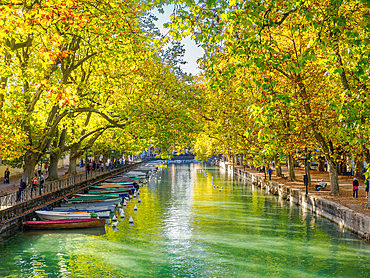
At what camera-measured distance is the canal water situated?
1599 cm

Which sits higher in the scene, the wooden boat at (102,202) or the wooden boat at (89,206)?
the wooden boat at (102,202)

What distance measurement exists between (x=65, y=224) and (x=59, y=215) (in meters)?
1.08

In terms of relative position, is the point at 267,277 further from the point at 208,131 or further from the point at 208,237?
the point at 208,131

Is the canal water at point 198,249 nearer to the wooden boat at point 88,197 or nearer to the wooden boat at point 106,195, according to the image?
the wooden boat at point 88,197

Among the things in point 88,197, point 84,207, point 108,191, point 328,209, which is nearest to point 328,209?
point 328,209

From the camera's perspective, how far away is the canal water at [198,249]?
630 inches

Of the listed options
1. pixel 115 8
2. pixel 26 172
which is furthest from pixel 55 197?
pixel 115 8

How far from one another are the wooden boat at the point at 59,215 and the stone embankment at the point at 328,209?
54.5 feet

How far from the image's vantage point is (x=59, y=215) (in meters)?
24.7

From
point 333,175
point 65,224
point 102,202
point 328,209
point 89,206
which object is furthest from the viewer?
point 102,202

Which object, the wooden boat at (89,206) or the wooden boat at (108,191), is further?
the wooden boat at (108,191)

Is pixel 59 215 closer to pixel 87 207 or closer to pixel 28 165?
pixel 87 207

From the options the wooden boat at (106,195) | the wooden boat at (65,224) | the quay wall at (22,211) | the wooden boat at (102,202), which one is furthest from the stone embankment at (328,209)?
the quay wall at (22,211)

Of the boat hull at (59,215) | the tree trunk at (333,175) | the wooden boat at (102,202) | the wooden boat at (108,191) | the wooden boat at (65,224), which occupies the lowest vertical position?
the wooden boat at (65,224)
